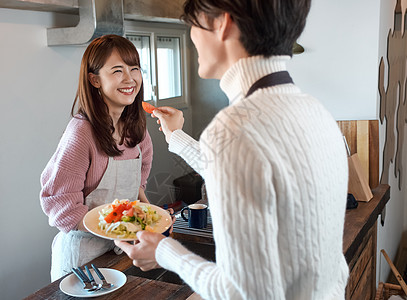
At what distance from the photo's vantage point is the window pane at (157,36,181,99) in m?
4.39

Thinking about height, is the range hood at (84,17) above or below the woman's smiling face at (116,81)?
above

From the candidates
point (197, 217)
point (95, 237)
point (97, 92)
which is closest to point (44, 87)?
point (97, 92)

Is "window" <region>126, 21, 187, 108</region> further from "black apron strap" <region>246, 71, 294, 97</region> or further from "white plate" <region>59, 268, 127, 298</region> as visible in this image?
"black apron strap" <region>246, 71, 294, 97</region>

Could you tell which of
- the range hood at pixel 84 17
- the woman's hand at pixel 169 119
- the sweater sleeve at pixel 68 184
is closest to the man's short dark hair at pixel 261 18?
the woman's hand at pixel 169 119

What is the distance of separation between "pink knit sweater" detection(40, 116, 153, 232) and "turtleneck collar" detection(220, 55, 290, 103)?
98 centimetres

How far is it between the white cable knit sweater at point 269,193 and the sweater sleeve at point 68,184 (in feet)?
2.87

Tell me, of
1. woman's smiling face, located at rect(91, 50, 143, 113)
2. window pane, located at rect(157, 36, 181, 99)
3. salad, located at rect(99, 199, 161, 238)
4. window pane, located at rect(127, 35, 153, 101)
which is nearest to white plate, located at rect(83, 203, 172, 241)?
salad, located at rect(99, 199, 161, 238)

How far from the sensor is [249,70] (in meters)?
0.91

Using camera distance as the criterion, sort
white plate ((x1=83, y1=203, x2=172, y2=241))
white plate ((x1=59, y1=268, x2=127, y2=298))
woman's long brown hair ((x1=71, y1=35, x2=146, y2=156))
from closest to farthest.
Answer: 1. white plate ((x1=59, y1=268, x2=127, y2=298))
2. white plate ((x1=83, y1=203, x2=172, y2=241))
3. woman's long brown hair ((x1=71, y1=35, x2=146, y2=156))

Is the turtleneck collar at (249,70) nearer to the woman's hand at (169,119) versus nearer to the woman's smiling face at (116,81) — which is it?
the woman's hand at (169,119)

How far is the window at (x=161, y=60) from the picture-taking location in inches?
161

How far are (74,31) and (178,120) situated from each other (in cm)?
136

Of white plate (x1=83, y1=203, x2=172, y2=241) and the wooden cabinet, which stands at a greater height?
white plate (x1=83, y1=203, x2=172, y2=241)

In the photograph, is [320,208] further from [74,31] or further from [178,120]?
[74,31]
